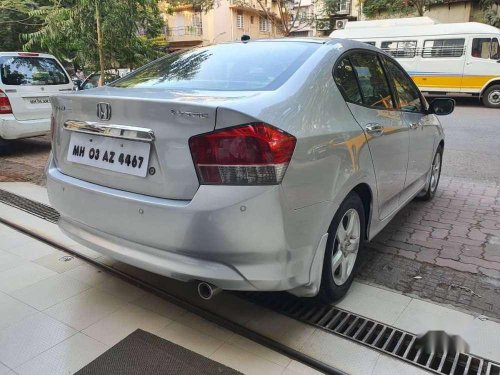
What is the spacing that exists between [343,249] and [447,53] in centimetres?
1417

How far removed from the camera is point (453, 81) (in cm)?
1478

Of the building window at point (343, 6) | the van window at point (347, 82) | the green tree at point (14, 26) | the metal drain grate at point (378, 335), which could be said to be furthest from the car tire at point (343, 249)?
the building window at point (343, 6)

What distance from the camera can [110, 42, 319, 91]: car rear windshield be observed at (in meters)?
2.49

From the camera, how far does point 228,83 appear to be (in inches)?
99.4

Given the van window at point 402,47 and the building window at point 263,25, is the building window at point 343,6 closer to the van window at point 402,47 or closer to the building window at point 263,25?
the building window at point 263,25

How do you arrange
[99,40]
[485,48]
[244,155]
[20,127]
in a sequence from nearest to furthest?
1. [244,155]
2. [20,127]
3. [99,40]
4. [485,48]

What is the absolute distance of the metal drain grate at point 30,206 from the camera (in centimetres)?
433

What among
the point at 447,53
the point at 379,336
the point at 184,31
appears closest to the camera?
the point at 379,336

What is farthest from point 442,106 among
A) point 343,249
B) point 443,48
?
point 443,48

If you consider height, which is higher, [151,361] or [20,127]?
[20,127]

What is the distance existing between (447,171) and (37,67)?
6.88 m

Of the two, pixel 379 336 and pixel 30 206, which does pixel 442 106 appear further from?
pixel 30 206

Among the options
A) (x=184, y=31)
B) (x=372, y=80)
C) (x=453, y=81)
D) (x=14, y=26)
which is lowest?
(x=453, y=81)

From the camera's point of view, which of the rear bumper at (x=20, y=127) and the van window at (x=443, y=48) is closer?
the rear bumper at (x=20, y=127)
